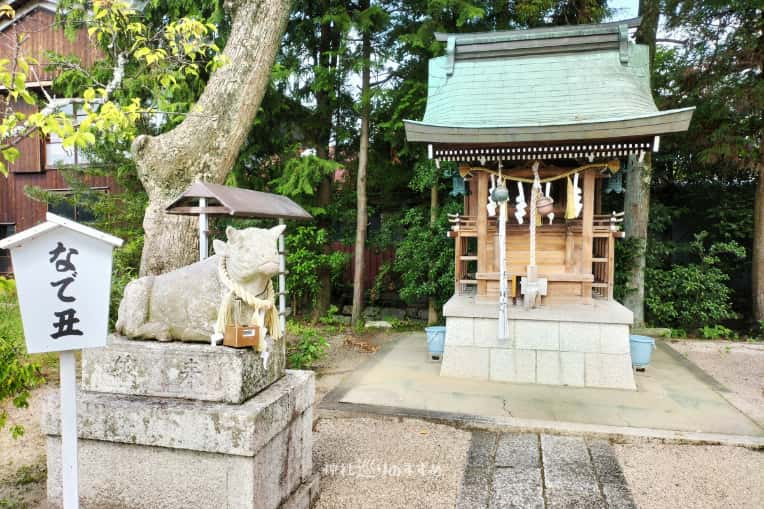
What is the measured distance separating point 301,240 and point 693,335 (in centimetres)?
859

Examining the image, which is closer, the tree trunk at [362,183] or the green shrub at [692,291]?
the green shrub at [692,291]

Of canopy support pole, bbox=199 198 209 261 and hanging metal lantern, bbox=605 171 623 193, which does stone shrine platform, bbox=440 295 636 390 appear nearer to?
hanging metal lantern, bbox=605 171 623 193

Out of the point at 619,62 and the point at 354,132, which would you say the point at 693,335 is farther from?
the point at 354,132

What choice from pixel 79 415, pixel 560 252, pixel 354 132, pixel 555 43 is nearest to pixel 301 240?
pixel 354 132

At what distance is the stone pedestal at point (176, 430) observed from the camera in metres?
2.77

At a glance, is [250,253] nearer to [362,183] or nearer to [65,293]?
[65,293]

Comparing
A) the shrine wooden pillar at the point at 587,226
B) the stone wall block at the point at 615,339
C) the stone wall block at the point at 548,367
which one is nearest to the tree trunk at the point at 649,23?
the shrine wooden pillar at the point at 587,226

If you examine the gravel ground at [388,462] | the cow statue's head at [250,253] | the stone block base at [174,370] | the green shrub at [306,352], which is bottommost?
the gravel ground at [388,462]

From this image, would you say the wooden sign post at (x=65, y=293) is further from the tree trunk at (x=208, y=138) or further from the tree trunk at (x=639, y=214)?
the tree trunk at (x=639, y=214)

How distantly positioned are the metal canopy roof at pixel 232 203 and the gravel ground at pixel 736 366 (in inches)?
234

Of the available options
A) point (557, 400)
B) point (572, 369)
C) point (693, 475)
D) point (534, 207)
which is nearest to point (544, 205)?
point (534, 207)

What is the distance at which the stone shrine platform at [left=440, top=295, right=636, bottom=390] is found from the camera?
6.35 metres

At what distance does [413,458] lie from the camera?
14.0 ft

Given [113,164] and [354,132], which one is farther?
[354,132]
